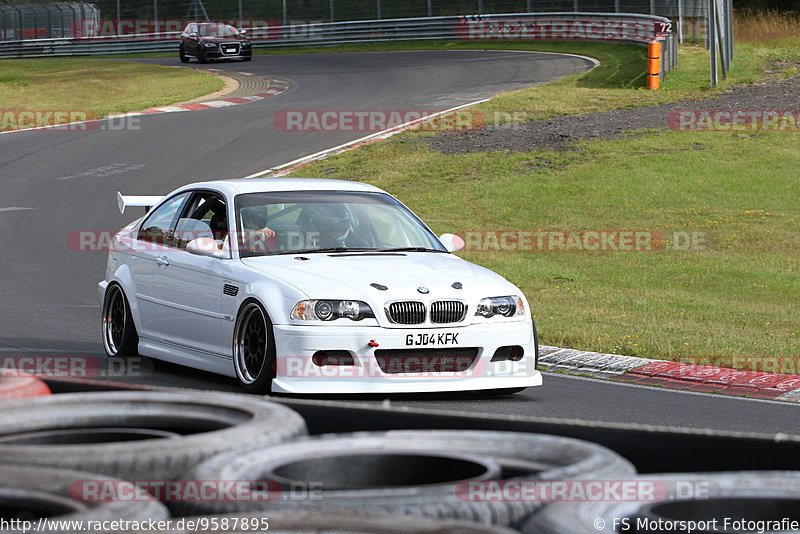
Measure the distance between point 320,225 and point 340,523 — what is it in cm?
632

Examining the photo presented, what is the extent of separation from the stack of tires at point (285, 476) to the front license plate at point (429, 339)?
135 inches

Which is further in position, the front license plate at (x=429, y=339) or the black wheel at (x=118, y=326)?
the black wheel at (x=118, y=326)

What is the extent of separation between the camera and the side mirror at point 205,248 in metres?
8.72

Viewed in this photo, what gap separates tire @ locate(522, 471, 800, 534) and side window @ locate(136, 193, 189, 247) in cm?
694

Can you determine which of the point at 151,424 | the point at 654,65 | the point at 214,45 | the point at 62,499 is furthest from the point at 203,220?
the point at 214,45

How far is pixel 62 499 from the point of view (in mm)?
3092

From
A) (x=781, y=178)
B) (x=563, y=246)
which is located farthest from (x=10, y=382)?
(x=781, y=178)

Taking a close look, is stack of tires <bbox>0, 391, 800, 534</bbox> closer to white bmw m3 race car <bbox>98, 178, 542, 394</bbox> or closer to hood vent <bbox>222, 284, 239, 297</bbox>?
white bmw m3 race car <bbox>98, 178, 542, 394</bbox>

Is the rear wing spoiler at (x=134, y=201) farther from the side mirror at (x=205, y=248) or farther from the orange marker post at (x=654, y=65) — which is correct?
the orange marker post at (x=654, y=65)

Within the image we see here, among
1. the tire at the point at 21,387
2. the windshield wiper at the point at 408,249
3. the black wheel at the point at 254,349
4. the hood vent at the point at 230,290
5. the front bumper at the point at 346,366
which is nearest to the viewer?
the tire at the point at 21,387

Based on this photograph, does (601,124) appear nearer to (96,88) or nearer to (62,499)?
(96,88)

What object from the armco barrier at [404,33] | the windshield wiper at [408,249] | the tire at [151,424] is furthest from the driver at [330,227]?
the armco barrier at [404,33]

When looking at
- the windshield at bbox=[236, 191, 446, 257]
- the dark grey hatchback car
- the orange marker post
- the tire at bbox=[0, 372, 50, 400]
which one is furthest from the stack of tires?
the dark grey hatchback car

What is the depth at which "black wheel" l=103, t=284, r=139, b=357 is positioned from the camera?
32.0 ft
